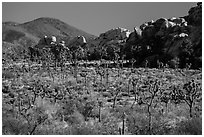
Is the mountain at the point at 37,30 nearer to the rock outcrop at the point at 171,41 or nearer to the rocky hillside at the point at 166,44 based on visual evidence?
the rocky hillside at the point at 166,44

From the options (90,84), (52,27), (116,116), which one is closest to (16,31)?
(52,27)

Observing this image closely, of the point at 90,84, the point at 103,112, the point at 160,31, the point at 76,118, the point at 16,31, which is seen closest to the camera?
the point at 76,118

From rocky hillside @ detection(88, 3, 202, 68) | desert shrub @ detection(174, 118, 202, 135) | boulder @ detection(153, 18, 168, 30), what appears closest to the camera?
desert shrub @ detection(174, 118, 202, 135)

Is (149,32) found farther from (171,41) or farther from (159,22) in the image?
(171,41)

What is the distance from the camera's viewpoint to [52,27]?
576 feet

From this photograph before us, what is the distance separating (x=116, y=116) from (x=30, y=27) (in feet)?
523

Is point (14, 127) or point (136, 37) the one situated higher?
point (136, 37)

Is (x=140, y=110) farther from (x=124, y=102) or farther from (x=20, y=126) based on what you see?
(x=20, y=126)

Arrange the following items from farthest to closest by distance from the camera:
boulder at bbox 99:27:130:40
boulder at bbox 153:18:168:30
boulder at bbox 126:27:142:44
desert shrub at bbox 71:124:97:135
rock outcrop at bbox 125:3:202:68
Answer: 1. boulder at bbox 99:27:130:40
2. boulder at bbox 126:27:142:44
3. boulder at bbox 153:18:168:30
4. rock outcrop at bbox 125:3:202:68
5. desert shrub at bbox 71:124:97:135

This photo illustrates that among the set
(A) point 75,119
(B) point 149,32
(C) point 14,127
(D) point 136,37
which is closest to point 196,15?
(B) point 149,32

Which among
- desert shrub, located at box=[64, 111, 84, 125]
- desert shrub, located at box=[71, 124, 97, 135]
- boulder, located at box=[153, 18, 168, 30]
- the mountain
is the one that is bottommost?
desert shrub, located at box=[71, 124, 97, 135]

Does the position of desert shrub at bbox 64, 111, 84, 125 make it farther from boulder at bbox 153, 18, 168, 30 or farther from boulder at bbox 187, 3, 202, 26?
boulder at bbox 153, 18, 168, 30

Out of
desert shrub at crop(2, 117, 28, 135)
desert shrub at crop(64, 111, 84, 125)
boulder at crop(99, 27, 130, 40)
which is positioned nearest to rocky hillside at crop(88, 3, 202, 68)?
boulder at crop(99, 27, 130, 40)

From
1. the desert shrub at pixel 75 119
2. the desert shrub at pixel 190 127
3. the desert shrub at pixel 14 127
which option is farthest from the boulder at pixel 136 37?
the desert shrub at pixel 14 127
